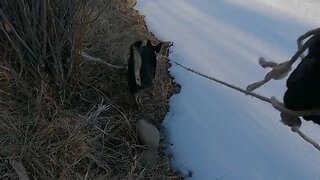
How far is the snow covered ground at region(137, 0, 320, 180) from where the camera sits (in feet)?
6.29

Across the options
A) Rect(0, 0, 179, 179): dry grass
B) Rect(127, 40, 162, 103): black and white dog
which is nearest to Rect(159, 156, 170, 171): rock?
Rect(0, 0, 179, 179): dry grass

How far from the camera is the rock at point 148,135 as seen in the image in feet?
7.30

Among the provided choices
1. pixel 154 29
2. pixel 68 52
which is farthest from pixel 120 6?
pixel 68 52

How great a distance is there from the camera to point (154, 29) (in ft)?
10.1

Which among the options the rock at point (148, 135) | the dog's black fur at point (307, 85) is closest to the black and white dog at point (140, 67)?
the rock at point (148, 135)

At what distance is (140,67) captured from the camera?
239 cm

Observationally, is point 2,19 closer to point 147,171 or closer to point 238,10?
point 147,171

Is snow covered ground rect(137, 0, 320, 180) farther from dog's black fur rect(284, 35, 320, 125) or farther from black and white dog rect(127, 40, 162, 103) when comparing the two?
dog's black fur rect(284, 35, 320, 125)

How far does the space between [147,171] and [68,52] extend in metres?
0.66

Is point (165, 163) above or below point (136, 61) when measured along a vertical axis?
below

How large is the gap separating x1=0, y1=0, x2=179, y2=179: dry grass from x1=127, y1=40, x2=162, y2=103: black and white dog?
0.26ft

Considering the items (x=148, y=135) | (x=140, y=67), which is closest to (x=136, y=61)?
(x=140, y=67)

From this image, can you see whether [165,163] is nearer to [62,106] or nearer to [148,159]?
[148,159]

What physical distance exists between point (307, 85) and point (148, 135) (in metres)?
1.60
